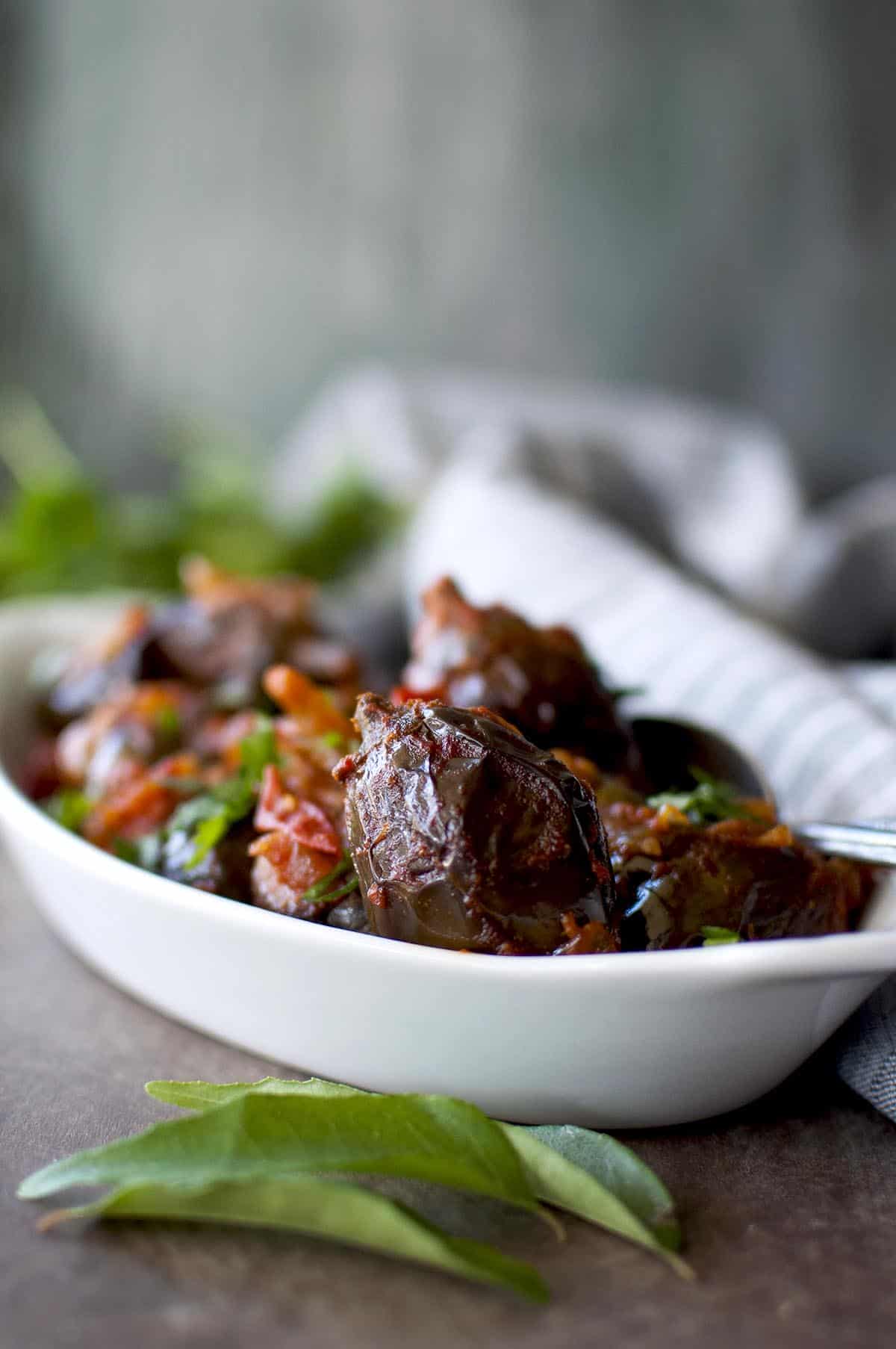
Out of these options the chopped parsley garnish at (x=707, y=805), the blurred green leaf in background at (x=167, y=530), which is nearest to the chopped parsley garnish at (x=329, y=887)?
the chopped parsley garnish at (x=707, y=805)

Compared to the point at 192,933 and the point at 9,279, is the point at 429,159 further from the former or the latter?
the point at 192,933

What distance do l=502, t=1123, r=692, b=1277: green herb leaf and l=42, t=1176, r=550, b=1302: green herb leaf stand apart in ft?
0.31

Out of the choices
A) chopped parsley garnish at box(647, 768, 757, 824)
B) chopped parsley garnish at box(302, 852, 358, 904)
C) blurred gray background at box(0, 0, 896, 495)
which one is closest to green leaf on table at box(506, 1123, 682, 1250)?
chopped parsley garnish at box(302, 852, 358, 904)

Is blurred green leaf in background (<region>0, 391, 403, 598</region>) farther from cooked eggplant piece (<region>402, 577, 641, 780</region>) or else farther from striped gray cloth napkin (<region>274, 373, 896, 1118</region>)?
cooked eggplant piece (<region>402, 577, 641, 780</region>)

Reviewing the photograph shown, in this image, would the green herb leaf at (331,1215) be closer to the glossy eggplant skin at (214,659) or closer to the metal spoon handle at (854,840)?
the metal spoon handle at (854,840)

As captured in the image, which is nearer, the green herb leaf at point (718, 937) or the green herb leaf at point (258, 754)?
the green herb leaf at point (718, 937)

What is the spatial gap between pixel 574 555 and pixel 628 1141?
191cm

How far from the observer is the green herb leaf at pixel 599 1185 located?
1385 millimetres

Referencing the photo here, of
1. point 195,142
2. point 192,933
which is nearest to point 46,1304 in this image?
point 192,933

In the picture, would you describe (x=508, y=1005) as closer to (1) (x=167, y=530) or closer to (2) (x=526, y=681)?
(2) (x=526, y=681)

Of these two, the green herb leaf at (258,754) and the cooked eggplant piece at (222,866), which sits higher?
the green herb leaf at (258,754)

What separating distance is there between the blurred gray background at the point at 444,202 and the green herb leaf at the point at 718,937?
443 centimetres

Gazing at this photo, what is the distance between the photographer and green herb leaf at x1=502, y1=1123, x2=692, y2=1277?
1385mm

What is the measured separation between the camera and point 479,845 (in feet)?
5.03
